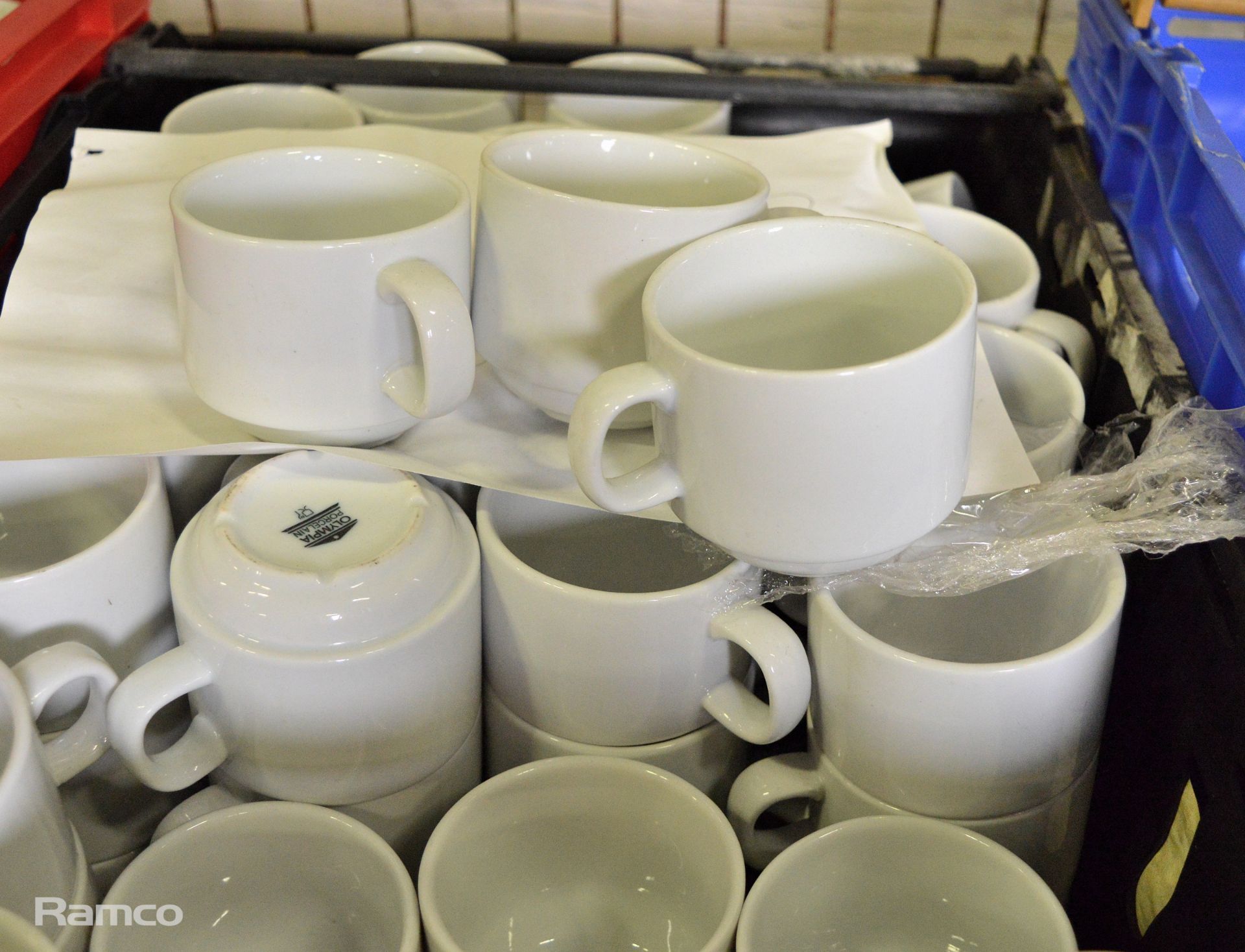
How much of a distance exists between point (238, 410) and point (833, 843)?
0.33 meters

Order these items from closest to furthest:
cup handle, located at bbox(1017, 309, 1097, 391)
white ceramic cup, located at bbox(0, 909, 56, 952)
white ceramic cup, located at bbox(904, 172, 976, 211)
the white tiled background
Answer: white ceramic cup, located at bbox(0, 909, 56, 952), cup handle, located at bbox(1017, 309, 1097, 391), white ceramic cup, located at bbox(904, 172, 976, 211), the white tiled background

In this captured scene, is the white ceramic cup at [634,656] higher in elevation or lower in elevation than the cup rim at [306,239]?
lower

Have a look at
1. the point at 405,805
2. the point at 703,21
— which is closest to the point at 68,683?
the point at 405,805

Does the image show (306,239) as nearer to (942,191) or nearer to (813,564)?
(813,564)

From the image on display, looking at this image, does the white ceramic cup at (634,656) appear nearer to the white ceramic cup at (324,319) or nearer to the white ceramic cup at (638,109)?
the white ceramic cup at (324,319)

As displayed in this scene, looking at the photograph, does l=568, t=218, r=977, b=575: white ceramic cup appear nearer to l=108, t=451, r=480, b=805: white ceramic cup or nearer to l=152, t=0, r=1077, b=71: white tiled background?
l=108, t=451, r=480, b=805: white ceramic cup

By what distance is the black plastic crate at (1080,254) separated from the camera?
46 cm

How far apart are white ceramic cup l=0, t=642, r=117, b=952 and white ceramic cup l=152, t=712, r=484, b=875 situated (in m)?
0.05

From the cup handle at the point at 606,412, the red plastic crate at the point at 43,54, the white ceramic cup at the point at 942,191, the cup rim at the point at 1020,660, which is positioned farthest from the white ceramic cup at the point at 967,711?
the red plastic crate at the point at 43,54

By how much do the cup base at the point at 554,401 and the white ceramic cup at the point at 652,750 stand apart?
15cm

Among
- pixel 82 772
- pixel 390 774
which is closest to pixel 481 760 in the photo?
pixel 390 774

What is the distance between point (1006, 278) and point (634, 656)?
401 millimetres

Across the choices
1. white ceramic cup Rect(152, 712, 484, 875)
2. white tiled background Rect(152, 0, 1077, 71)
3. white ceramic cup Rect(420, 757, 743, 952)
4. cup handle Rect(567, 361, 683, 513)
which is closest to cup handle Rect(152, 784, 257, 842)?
white ceramic cup Rect(152, 712, 484, 875)

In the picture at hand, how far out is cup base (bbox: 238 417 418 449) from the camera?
545 mm
